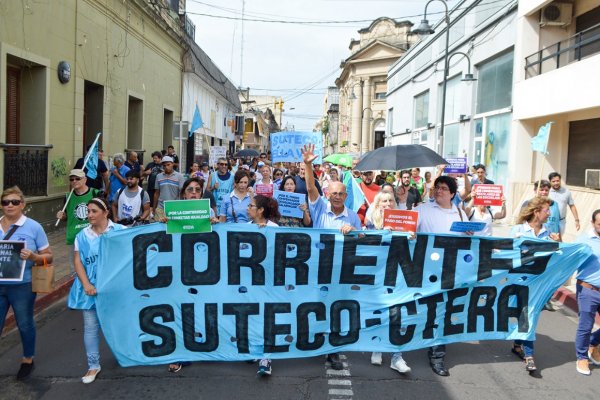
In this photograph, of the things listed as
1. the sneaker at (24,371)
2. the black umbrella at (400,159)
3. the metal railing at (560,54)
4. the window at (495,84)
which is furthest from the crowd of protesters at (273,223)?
the window at (495,84)

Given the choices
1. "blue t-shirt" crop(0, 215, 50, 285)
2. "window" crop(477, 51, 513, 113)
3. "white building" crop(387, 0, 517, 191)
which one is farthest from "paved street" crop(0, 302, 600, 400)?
"window" crop(477, 51, 513, 113)

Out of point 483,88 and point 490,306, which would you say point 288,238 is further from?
point 483,88

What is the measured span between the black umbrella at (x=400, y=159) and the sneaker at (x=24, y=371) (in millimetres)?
3886

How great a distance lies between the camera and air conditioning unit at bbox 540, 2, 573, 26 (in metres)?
14.6

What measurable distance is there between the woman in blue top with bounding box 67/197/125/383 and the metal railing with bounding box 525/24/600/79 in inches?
509

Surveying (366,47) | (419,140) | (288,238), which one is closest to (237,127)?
(419,140)

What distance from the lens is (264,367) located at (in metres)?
4.72

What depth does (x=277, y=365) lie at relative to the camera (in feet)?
16.4

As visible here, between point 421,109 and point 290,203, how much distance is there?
2525cm

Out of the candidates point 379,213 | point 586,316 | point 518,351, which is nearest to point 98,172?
point 379,213

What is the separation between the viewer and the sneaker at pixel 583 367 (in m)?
4.95

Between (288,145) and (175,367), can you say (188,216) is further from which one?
(288,145)

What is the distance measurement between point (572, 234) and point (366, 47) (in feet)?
163

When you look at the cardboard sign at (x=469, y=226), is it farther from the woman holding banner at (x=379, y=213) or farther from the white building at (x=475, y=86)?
the white building at (x=475, y=86)
